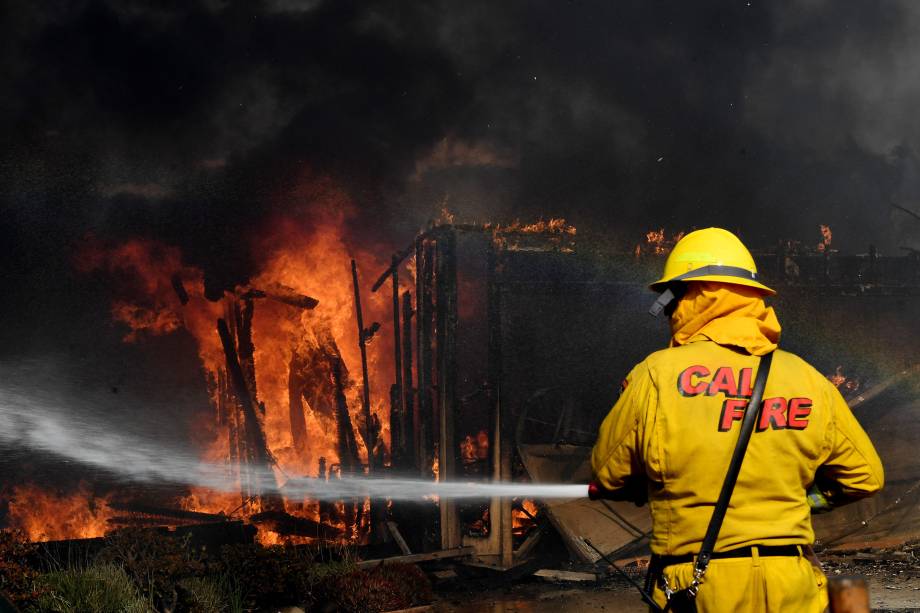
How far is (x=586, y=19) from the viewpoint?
16.8 m

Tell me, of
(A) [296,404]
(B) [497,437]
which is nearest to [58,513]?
(A) [296,404]

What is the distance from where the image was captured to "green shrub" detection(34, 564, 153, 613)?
710 centimetres

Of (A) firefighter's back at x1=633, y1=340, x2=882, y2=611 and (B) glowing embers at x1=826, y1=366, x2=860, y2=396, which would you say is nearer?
(A) firefighter's back at x1=633, y1=340, x2=882, y2=611

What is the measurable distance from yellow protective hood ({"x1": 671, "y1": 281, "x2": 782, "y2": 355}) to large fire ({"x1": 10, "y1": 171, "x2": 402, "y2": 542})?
1078cm

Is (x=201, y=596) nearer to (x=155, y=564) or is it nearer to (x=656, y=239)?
(x=155, y=564)

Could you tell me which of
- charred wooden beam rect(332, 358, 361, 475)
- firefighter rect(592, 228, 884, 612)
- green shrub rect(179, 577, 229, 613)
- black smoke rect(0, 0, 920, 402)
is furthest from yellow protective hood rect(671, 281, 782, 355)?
black smoke rect(0, 0, 920, 402)

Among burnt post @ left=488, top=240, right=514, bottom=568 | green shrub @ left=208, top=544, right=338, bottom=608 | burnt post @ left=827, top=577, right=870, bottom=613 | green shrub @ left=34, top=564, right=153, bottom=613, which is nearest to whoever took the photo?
burnt post @ left=827, top=577, right=870, bottom=613

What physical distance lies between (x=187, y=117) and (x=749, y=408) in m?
13.3

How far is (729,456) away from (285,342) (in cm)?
1232

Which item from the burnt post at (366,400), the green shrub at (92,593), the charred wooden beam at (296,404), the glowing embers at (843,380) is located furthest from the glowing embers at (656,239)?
the green shrub at (92,593)

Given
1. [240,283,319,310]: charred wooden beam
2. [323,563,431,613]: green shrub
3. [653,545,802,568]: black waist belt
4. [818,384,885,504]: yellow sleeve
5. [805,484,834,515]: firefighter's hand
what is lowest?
[323,563,431,613]: green shrub

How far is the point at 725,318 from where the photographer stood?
9.72 feet

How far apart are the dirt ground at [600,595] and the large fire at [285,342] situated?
14.2 ft

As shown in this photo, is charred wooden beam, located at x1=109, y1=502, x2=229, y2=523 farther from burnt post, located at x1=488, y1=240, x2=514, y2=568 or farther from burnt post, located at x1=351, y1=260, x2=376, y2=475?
burnt post, located at x1=488, y1=240, x2=514, y2=568
